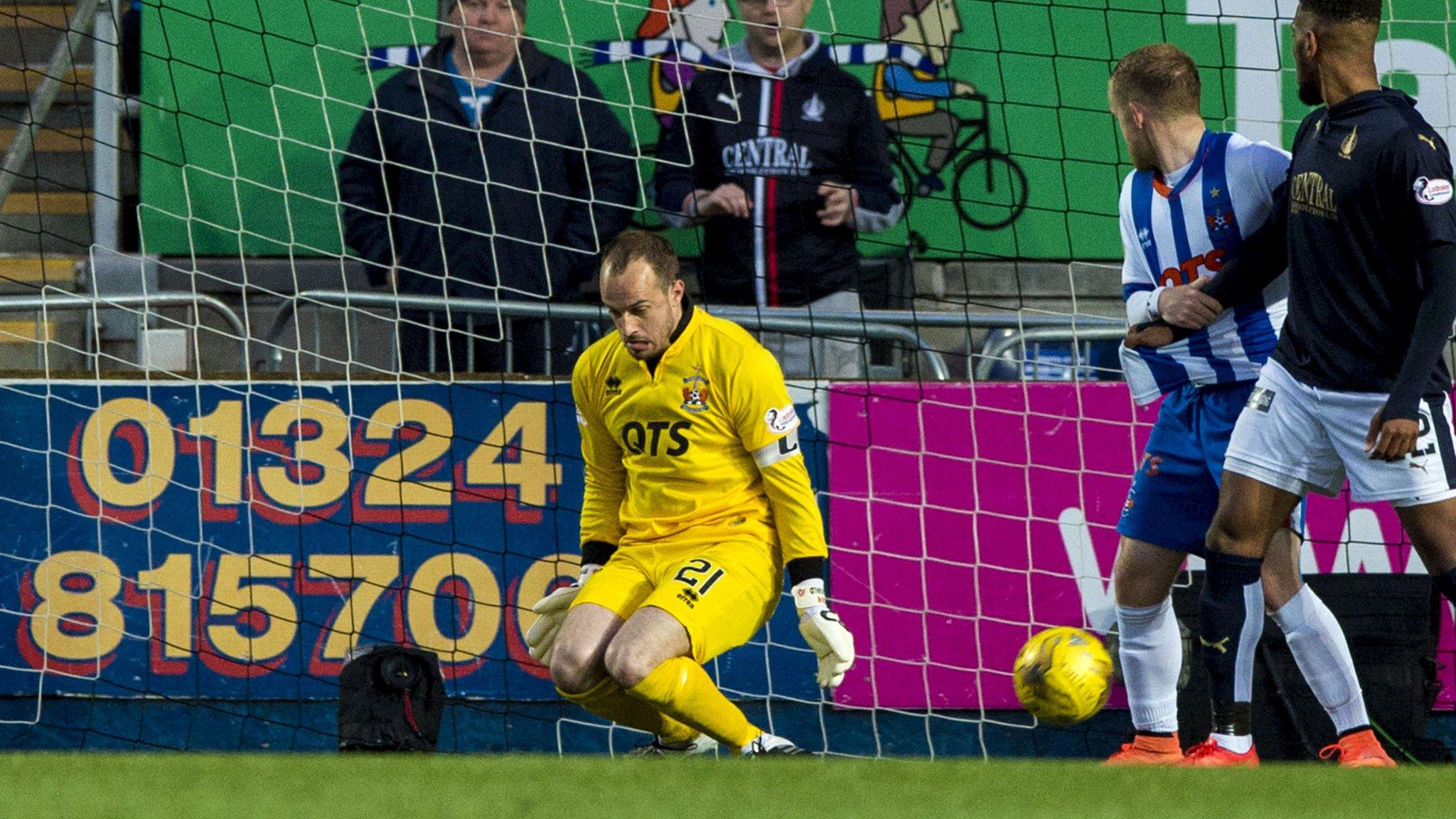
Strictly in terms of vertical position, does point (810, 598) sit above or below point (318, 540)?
below

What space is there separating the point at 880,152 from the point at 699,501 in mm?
2290

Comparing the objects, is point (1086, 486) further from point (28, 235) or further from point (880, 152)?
point (28, 235)

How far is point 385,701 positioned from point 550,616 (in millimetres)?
558

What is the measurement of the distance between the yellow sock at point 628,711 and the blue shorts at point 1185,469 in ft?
4.50

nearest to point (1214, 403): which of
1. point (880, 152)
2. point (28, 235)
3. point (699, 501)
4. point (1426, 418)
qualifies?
point (1426, 418)

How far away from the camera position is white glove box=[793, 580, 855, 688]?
462 centimetres

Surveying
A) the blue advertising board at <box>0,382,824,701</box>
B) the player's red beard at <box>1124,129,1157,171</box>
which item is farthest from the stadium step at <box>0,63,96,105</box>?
the player's red beard at <box>1124,129,1157,171</box>

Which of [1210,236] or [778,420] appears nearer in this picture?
[1210,236]

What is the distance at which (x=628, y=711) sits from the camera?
15.9ft

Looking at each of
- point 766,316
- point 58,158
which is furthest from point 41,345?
point 766,316

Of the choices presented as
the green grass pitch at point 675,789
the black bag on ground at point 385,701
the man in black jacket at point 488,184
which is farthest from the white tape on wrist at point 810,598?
the man in black jacket at point 488,184

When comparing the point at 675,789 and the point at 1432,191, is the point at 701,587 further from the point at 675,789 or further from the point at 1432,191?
the point at 1432,191

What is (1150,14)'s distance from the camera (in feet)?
23.7

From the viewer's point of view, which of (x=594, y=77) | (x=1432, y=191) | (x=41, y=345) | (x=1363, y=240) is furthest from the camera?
(x=594, y=77)
